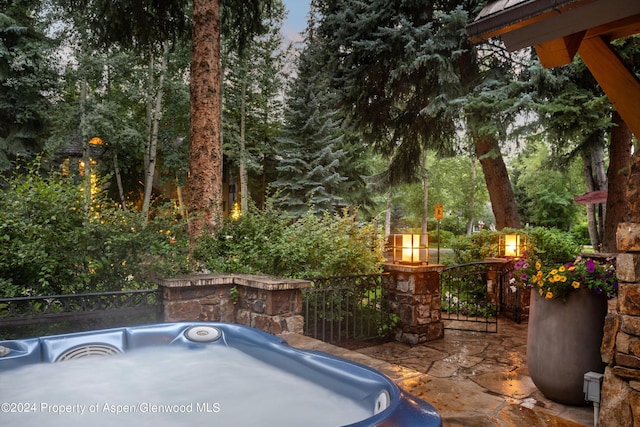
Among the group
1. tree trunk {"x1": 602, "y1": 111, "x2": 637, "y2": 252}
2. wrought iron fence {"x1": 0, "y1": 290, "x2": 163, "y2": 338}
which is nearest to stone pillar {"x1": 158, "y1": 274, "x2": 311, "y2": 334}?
wrought iron fence {"x1": 0, "y1": 290, "x2": 163, "y2": 338}

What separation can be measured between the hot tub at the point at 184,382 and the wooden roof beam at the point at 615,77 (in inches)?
119

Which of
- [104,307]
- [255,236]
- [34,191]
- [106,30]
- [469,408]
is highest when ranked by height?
[106,30]

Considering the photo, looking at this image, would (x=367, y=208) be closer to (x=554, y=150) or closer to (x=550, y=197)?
(x=554, y=150)

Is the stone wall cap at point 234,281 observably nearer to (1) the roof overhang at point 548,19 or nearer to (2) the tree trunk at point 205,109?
(1) the roof overhang at point 548,19

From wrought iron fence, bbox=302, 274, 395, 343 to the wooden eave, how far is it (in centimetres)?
299

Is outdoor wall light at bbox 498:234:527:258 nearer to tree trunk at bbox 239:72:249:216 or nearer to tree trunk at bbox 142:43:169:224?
tree trunk at bbox 239:72:249:216

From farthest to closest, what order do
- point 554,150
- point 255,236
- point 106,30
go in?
point 554,150 < point 106,30 < point 255,236

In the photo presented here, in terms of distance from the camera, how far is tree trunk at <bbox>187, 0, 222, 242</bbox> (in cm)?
693

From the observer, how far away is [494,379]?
4.20m

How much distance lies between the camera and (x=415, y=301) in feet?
18.0

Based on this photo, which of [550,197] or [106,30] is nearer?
[106,30]

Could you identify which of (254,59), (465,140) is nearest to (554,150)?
(465,140)

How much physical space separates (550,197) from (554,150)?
56.5 ft

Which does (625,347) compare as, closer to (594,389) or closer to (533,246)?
(594,389)
